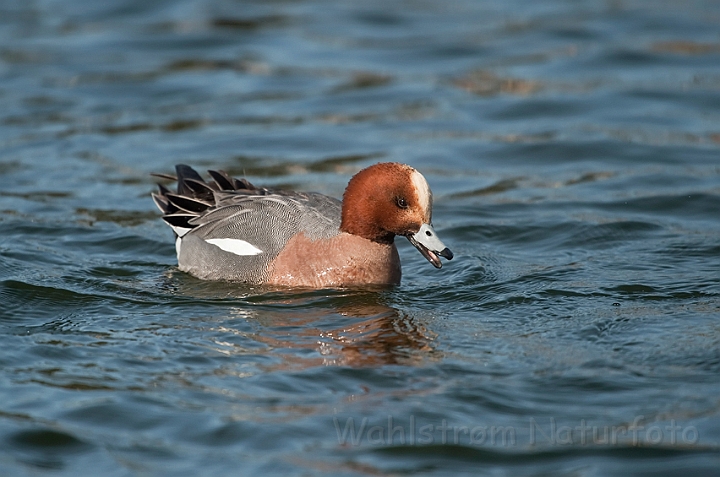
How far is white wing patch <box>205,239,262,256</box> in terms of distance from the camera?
285 inches

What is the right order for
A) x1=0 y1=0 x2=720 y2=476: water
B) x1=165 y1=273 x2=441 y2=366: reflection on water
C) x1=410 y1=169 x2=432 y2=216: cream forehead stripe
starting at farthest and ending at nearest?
x1=410 y1=169 x2=432 y2=216: cream forehead stripe, x1=165 y1=273 x2=441 y2=366: reflection on water, x1=0 y1=0 x2=720 y2=476: water

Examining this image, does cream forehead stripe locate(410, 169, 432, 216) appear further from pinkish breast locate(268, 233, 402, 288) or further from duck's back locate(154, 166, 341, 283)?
duck's back locate(154, 166, 341, 283)

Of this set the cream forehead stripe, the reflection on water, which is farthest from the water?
the cream forehead stripe

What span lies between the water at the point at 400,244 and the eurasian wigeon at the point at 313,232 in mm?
169

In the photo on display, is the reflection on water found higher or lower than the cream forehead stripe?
lower

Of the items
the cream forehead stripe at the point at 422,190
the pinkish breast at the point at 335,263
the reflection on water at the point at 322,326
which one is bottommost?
the reflection on water at the point at 322,326

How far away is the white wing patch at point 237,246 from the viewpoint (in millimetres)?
7230

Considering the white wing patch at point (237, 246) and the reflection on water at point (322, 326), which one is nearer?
the reflection on water at point (322, 326)

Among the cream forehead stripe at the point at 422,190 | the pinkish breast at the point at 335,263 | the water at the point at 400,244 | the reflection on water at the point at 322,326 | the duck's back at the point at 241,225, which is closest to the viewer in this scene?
the water at the point at 400,244

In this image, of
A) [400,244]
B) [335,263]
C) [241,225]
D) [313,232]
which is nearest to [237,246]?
[241,225]

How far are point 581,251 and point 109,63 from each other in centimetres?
781

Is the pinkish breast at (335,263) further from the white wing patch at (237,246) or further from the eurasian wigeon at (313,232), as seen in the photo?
the white wing patch at (237,246)

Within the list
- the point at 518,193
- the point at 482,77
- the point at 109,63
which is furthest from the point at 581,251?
the point at 109,63

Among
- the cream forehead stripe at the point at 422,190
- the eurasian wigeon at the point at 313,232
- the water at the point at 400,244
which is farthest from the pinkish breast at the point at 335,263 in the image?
the cream forehead stripe at the point at 422,190
